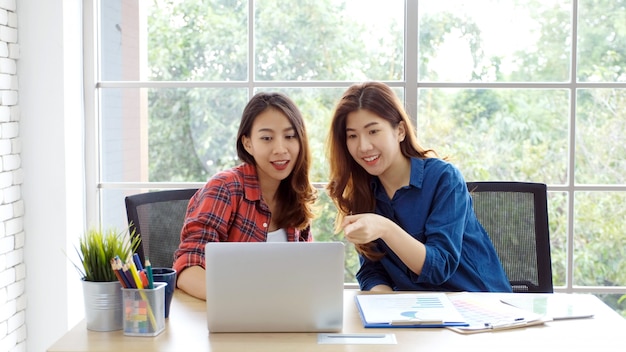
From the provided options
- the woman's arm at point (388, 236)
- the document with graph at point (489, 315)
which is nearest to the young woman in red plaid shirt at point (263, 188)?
the woman's arm at point (388, 236)

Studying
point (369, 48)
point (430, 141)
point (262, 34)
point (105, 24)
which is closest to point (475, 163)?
point (430, 141)

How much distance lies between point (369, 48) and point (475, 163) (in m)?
0.62

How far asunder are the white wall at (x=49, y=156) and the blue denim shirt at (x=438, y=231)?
132 cm

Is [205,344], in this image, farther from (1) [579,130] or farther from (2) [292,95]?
(1) [579,130]

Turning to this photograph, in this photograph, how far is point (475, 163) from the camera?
10.4 feet

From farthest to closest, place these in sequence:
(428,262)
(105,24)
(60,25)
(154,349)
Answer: (105,24) < (60,25) < (428,262) < (154,349)

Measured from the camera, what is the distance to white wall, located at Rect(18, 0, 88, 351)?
3.02 metres

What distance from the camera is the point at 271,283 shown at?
5.49 ft

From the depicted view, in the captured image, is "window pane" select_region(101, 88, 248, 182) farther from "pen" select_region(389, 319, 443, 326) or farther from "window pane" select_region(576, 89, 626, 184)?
"pen" select_region(389, 319, 443, 326)

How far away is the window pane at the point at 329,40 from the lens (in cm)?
314

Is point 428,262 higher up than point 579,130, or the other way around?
point 579,130

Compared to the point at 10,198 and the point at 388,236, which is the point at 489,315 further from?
the point at 10,198

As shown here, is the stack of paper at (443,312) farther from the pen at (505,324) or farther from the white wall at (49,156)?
the white wall at (49,156)

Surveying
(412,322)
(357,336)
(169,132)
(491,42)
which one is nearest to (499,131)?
(491,42)
